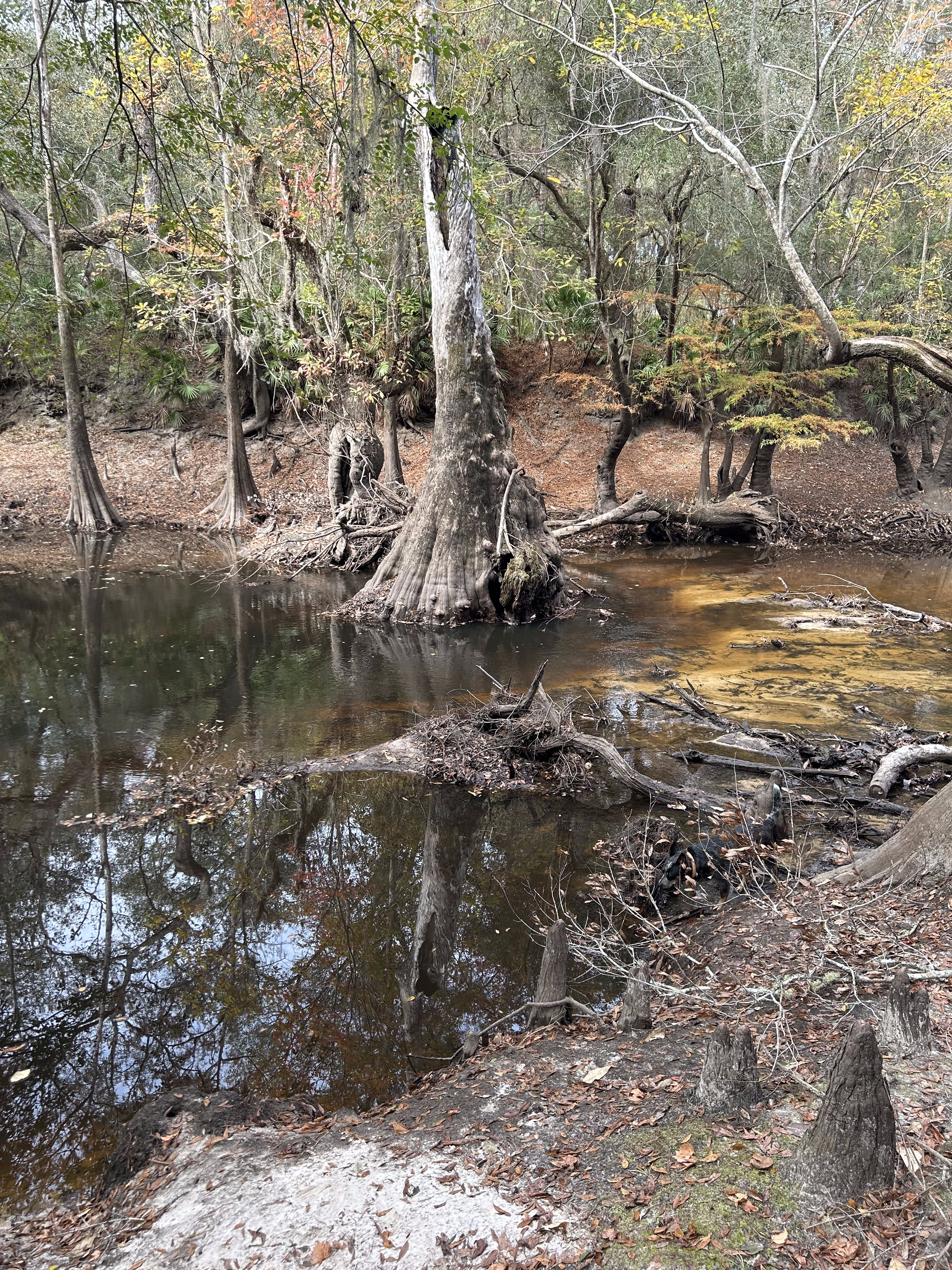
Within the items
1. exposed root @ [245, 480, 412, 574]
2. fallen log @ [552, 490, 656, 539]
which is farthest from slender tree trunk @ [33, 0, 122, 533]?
fallen log @ [552, 490, 656, 539]

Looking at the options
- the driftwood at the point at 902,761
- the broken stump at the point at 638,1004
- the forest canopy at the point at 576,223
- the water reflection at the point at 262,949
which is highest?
the forest canopy at the point at 576,223

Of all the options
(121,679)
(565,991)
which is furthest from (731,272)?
(565,991)

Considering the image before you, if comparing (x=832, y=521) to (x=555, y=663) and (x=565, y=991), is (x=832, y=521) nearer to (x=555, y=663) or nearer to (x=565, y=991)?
(x=555, y=663)

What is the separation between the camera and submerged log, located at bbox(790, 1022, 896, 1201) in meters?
2.95

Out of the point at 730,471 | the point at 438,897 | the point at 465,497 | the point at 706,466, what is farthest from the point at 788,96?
the point at 438,897

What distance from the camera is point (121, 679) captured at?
40.0ft

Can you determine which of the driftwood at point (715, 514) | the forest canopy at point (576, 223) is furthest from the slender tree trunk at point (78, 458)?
the driftwood at point (715, 514)

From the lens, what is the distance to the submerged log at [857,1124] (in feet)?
9.69

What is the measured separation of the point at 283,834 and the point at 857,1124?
5996mm

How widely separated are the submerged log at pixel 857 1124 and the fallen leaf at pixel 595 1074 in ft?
4.70

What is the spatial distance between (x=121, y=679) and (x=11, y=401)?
74.7 feet

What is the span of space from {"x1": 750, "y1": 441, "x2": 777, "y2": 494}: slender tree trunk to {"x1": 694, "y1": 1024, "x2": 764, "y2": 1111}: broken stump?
2146 centimetres

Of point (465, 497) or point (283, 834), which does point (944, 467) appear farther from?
point (283, 834)

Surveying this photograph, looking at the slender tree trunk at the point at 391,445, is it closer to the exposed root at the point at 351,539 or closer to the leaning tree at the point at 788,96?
the exposed root at the point at 351,539
